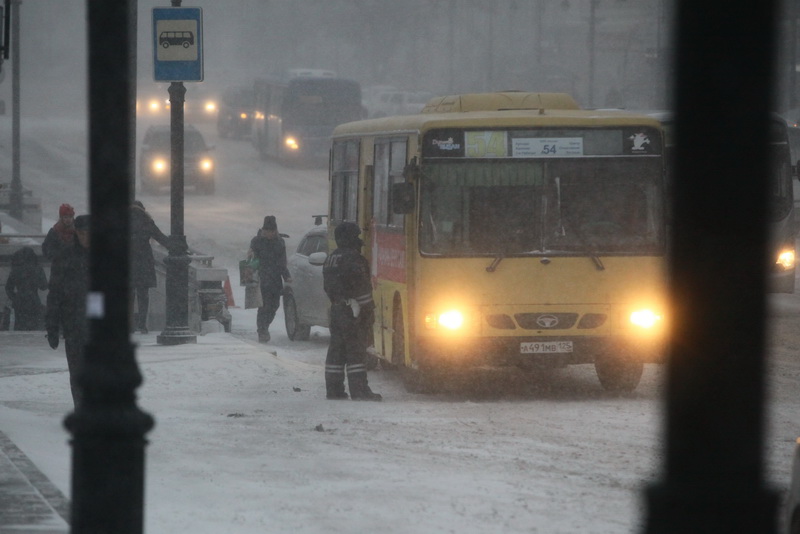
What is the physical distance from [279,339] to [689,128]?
17.5 m

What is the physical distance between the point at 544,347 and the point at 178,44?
19.6 ft

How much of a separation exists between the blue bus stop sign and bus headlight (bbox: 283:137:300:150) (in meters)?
36.8

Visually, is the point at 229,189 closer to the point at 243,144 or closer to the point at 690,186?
the point at 243,144

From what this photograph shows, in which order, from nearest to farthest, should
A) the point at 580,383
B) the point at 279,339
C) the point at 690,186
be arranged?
1. the point at 690,186
2. the point at 580,383
3. the point at 279,339

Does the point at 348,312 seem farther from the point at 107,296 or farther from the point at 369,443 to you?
the point at 107,296

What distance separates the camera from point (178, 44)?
680 inches

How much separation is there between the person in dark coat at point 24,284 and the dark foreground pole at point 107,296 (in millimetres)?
15552

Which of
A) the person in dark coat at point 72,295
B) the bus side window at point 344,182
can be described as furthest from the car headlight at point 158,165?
the person in dark coat at point 72,295

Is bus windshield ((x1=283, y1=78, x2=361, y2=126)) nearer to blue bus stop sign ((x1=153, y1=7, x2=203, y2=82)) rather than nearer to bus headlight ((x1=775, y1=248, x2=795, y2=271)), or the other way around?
bus headlight ((x1=775, y1=248, x2=795, y2=271))

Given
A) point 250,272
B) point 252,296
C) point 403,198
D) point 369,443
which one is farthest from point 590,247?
point 252,296

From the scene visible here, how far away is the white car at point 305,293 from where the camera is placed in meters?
19.6

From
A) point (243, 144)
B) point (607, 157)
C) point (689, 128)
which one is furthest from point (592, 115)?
point (243, 144)

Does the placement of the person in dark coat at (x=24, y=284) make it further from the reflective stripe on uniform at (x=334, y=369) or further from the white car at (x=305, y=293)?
the reflective stripe on uniform at (x=334, y=369)

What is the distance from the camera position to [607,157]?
46.2ft
